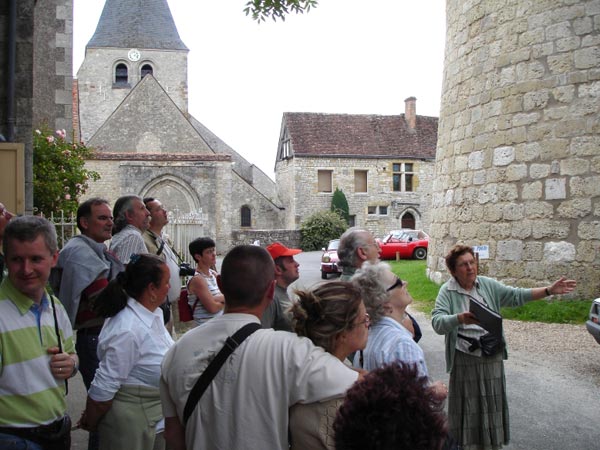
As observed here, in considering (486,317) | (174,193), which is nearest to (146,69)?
(174,193)

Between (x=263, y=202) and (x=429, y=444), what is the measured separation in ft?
110

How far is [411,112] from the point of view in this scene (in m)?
38.8

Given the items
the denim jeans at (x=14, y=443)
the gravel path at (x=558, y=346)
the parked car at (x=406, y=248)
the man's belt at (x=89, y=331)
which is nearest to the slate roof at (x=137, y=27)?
the parked car at (x=406, y=248)

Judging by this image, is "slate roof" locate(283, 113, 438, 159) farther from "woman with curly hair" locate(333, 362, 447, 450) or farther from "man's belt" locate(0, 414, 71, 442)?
"woman with curly hair" locate(333, 362, 447, 450)

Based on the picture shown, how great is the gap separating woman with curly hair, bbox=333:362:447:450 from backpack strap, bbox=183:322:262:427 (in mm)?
601

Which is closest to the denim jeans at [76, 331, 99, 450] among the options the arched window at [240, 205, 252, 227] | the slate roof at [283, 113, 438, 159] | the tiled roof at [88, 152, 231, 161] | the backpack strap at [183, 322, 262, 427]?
the backpack strap at [183, 322, 262, 427]

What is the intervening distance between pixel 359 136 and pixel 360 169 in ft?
7.26

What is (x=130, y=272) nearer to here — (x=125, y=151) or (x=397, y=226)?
(x=125, y=151)

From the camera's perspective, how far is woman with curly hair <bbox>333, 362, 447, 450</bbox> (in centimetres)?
153

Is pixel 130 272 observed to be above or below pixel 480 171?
below

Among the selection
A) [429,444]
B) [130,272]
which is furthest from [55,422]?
[429,444]

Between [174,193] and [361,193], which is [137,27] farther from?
A: [361,193]

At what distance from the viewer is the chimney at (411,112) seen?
38719mm

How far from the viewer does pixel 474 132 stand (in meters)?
10.5
